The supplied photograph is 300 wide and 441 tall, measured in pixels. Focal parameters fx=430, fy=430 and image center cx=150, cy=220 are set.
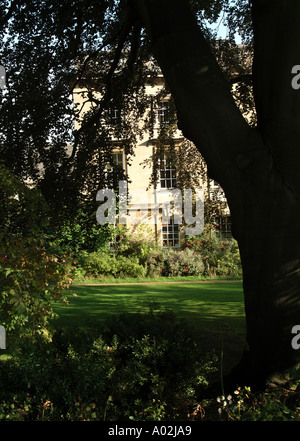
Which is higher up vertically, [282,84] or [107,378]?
[282,84]

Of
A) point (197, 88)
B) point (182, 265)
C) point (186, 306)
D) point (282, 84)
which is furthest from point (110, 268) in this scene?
point (282, 84)

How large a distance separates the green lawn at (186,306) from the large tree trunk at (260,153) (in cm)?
110

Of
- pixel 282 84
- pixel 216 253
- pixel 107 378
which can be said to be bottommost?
pixel 107 378

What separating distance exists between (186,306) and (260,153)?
5.62 m

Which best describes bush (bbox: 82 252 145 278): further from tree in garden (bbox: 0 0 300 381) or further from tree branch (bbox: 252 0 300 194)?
tree branch (bbox: 252 0 300 194)

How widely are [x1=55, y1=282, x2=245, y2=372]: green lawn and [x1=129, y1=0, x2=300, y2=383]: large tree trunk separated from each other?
1098 mm

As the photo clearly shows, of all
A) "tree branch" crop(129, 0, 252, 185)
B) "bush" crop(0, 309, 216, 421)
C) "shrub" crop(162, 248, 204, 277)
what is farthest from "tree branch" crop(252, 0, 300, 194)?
"shrub" crop(162, 248, 204, 277)

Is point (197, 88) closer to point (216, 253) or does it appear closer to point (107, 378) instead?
point (107, 378)

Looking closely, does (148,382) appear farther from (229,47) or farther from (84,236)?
(84,236)

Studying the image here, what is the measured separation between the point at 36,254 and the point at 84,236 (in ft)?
42.5

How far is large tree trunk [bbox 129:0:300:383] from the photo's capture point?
435 centimetres

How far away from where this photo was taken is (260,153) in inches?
172

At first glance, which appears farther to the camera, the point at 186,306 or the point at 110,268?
the point at 110,268

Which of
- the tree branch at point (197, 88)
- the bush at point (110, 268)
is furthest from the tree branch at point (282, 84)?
the bush at point (110, 268)
